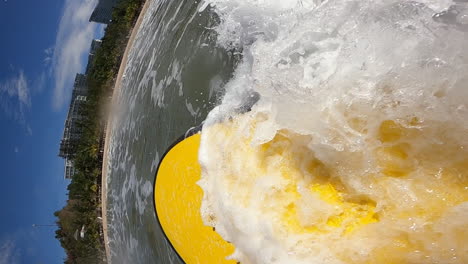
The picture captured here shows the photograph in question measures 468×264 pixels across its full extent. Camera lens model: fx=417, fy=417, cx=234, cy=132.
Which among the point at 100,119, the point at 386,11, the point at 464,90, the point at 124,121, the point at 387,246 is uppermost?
the point at 100,119

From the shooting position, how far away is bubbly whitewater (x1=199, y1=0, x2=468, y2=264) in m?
1.66

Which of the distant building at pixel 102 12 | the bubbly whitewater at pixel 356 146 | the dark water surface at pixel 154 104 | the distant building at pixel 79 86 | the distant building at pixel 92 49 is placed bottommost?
the bubbly whitewater at pixel 356 146

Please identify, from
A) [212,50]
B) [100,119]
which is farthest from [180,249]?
[100,119]

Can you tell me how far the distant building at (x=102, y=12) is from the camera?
7801 millimetres

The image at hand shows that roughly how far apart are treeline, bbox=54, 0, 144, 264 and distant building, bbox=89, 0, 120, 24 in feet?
2.54

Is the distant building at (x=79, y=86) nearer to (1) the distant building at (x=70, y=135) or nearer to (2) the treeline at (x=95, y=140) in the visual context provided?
(1) the distant building at (x=70, y=135)

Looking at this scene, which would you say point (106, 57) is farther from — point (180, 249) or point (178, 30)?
point (180, 249)

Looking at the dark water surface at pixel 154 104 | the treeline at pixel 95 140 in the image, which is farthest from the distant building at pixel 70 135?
the dark water surface at pixel 154 104

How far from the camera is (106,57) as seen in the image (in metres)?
6.87

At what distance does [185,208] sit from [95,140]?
13.4 feet

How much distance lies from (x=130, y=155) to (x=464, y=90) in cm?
401

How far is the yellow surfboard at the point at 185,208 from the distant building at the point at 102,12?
4951 mm

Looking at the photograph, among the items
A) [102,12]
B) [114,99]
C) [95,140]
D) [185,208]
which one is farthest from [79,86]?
[185,208]

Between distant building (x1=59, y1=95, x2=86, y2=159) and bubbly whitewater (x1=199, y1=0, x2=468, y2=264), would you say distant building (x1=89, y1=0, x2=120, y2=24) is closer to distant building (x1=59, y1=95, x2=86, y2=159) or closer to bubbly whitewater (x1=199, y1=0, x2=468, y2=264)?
distant building (x1=59, y1=95, x2=86, y2=159)
